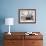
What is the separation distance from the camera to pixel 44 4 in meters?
4.60

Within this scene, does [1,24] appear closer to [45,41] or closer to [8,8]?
[8,8]

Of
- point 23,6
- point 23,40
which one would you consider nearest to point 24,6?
point 23,6

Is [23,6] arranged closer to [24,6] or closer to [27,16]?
[24,6]

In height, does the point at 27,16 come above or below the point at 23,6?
below

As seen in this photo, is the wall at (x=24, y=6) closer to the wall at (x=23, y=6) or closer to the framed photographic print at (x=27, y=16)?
the wall at (x=23, y=6)

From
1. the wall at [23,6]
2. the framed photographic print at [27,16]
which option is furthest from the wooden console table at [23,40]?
the framed photographic print at [27,16]

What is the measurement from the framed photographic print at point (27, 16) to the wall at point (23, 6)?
0.36 ft

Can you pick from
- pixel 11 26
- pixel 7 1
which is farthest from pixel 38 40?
pixel 7 1

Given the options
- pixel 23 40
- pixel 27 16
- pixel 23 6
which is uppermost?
pixel 23 6

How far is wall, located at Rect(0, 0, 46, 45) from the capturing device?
4.56 metres

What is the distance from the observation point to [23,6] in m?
4.57

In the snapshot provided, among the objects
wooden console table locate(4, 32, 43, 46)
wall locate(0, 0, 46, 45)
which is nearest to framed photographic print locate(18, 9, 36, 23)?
wall locate(0, 0, 46, 45)

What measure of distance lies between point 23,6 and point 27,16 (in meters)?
0.37

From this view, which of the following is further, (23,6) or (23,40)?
(23,6)
